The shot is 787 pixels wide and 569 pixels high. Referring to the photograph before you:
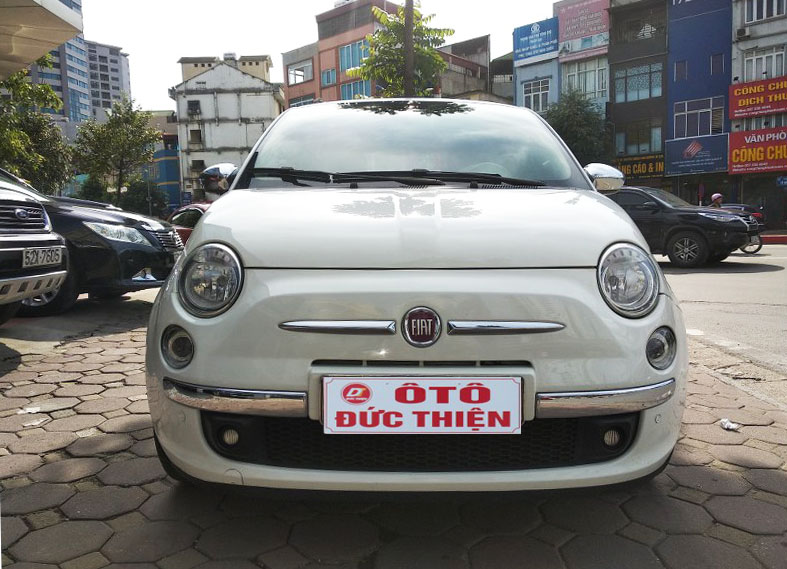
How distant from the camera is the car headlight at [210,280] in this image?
1702 mm

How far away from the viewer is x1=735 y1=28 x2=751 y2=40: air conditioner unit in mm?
24853

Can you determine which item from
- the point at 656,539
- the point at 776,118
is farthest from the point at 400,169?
the point at 776,118

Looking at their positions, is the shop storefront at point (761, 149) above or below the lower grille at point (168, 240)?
above

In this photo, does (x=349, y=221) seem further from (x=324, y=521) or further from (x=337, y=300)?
(x=324, y=521)

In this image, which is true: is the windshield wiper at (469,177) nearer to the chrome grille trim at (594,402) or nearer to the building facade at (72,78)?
Result: the chrome grille trim at (594,402)

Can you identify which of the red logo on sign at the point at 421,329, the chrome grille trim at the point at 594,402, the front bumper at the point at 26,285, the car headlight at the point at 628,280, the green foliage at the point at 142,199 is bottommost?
the chrome grille trim at the point at 594,402

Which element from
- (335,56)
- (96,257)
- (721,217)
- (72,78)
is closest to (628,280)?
(96,257)

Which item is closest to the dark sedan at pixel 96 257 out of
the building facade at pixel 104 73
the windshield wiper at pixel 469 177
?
the windshield wiper at pixel 469 177

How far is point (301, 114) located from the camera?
304cm

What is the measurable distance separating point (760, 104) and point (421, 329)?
28078 mm

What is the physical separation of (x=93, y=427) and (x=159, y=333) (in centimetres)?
142

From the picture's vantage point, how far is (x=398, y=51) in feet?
41.3

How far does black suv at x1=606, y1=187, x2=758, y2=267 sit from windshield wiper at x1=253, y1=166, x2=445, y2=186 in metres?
7.94

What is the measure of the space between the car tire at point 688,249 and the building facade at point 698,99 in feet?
59.8
